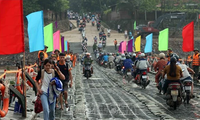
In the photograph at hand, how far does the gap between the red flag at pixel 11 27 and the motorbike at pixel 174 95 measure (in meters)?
4.60

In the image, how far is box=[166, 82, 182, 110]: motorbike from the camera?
40.6ft

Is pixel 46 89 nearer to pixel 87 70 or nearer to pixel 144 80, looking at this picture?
pixel 144 80

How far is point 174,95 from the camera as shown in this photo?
40.5 feet

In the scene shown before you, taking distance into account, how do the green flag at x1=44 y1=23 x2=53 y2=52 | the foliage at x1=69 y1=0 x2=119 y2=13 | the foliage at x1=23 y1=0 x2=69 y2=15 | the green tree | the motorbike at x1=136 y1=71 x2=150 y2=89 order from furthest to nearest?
the foliage at x1=69 y1=0 x2=119 y2=13 < the foliage at x1=23 y1=0 x2=69 y2=15 < the green tree < the green flag at x1=44 y1=23 x2=53 y2=52 < the motorbike at x1=136 y1=71 x2=150 y2=89

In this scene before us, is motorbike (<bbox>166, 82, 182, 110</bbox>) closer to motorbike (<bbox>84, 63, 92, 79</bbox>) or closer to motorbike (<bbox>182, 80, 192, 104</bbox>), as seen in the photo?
motorbike (<bbox>182, 80, 192, 104</bbox>)

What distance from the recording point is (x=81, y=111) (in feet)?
40.4

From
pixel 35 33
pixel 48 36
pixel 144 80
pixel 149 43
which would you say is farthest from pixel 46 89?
pixel 149 43

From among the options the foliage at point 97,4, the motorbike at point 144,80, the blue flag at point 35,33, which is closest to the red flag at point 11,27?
the blue flag at point 35,33

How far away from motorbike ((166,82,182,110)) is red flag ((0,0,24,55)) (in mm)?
4599

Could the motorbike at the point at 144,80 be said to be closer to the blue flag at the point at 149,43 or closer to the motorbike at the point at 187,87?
the motorbike at the point at 187,87

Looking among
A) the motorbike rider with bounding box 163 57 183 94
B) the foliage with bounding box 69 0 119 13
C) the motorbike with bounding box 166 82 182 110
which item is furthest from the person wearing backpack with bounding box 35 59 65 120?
the foliage with bounding box 69 0 119 13

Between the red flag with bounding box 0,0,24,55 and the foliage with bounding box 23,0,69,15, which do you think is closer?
the red flag with bounding box 0,0,24,55

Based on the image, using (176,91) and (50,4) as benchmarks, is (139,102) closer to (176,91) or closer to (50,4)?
(176,91)

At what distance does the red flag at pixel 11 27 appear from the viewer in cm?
1038
